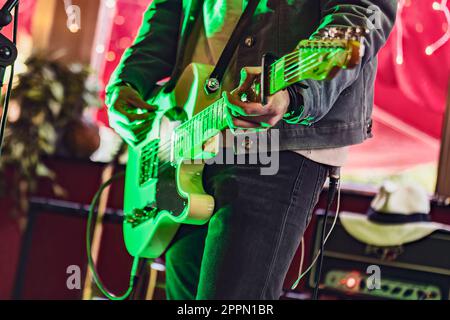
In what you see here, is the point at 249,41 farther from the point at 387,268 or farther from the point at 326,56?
the point at 387,268

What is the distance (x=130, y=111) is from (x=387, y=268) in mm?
1659

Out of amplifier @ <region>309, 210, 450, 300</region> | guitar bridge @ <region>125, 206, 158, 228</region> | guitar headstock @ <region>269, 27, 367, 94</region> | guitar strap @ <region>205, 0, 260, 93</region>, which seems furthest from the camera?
amplifier @ <region>309, 210, 450, 300</region>

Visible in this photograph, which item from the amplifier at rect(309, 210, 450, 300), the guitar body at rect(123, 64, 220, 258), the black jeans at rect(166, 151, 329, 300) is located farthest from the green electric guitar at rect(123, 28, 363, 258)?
the amplifier at rect(309, 210, 450, 300)

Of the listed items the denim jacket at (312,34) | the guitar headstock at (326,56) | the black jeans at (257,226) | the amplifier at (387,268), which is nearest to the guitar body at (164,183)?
the black jeans at (257,226)

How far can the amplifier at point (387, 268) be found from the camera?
3.13 m

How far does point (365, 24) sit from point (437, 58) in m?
2.47

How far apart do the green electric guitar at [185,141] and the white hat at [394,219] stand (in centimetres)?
141

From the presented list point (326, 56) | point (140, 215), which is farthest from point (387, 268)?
point (326, 56)

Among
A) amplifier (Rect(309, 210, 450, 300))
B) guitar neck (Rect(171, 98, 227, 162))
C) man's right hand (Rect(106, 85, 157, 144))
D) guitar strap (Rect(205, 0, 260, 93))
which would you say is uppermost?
guitar strap (Rect(205, 0, 260, 93))

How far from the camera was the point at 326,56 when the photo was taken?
1302mm

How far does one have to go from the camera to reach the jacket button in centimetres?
175

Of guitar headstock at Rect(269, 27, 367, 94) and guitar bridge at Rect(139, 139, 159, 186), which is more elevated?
guitar headstock at Rect(269, 27, 367, 94)

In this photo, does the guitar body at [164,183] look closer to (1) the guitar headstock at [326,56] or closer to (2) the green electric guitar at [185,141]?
(2) the green electric guitar at [185,141]

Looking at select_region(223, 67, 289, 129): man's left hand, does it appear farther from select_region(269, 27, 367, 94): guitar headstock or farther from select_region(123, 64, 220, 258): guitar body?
select_region(123, 64, 220, 258): guitar body
